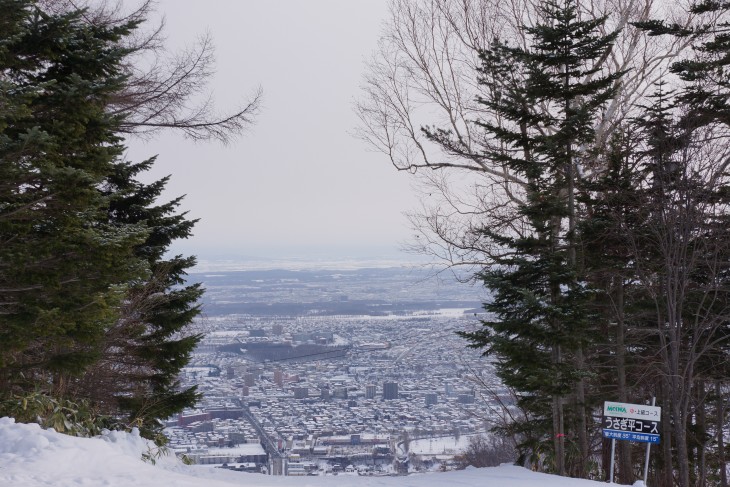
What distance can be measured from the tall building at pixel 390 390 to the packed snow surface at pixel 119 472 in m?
14.2

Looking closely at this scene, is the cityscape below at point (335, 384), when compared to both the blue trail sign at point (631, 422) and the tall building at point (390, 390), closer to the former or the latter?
the tall building at point (390, 390)

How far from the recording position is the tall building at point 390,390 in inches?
926

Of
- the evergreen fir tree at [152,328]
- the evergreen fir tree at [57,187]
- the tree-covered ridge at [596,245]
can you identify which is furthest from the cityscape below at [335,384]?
the evergreen fir tree at [57,187]

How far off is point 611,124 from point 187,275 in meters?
9.36

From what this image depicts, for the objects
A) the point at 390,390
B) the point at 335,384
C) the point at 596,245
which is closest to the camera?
the point at 596,245

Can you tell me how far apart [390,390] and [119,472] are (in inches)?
708

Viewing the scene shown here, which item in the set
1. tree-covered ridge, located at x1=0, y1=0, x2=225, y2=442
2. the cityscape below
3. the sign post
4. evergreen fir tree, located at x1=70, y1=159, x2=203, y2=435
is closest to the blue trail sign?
the sign post

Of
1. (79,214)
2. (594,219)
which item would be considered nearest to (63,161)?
(79,214)

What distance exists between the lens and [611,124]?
48.9ft

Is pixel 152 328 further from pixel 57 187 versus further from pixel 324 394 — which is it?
pixel 324 394

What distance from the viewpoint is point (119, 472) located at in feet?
20.6

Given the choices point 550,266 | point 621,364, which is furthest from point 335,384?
point 550,266

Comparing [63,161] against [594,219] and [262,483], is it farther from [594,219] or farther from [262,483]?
[594,219]

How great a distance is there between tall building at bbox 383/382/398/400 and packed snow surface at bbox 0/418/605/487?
14204 mm
